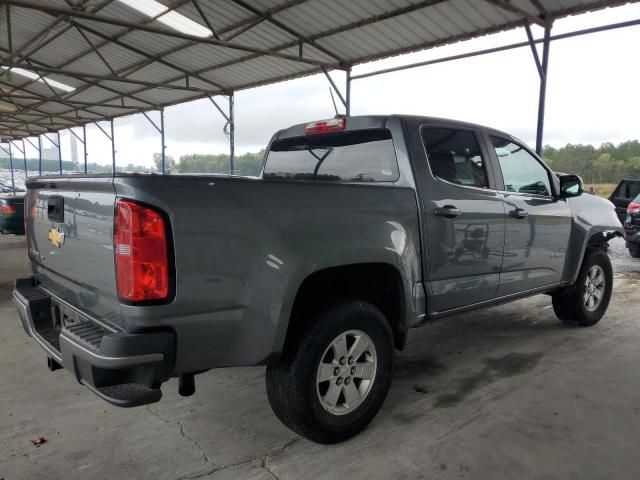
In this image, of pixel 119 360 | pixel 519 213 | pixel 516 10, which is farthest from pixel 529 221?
pixel 516 10

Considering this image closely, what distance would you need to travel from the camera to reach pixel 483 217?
334cm

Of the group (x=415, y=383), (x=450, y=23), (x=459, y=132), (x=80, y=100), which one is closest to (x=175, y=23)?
(x=450, y=23)

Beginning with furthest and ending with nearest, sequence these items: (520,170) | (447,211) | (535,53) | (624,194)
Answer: (624,194), (535,53), (520,170), (447,211)

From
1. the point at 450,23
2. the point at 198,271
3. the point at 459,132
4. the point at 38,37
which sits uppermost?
the point at 38,37

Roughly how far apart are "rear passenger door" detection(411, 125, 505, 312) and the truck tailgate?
182cm

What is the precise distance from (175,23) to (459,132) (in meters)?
8.81

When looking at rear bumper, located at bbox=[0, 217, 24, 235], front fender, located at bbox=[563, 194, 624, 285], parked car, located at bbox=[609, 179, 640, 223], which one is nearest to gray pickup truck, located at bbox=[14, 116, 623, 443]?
front fender, located at bbox=[563, 194, 624, 285]

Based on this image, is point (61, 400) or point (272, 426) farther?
point (61, 400)

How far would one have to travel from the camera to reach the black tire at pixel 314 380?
238cm

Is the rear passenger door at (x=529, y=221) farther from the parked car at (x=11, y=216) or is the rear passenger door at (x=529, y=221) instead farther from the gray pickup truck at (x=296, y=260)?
the parked car at (x=11, y=216)

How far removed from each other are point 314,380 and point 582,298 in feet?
11.4

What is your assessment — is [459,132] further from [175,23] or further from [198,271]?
[175,23]

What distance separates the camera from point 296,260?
7.37 feet

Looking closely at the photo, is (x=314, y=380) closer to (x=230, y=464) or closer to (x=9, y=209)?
(x=230, y=464)
